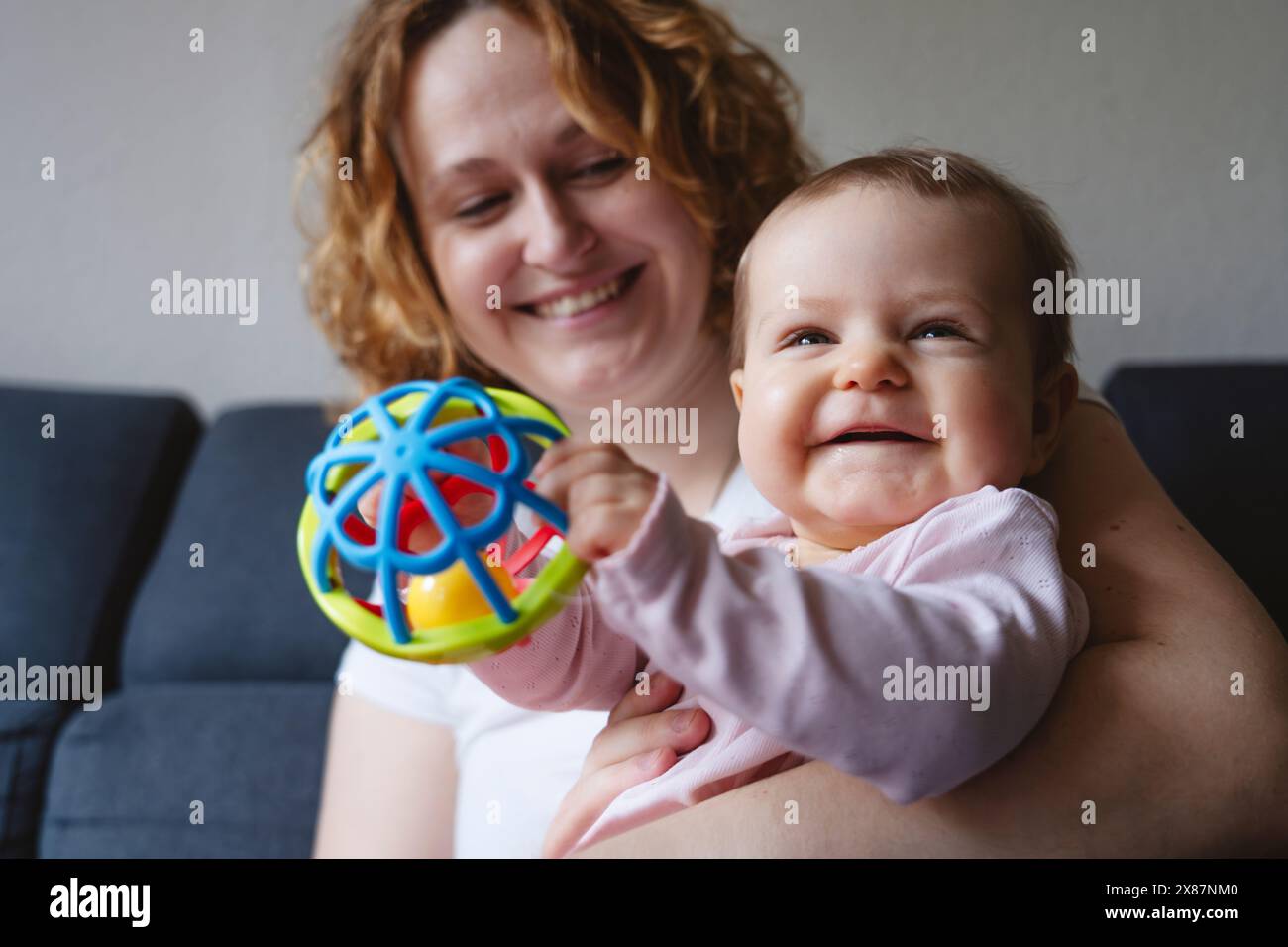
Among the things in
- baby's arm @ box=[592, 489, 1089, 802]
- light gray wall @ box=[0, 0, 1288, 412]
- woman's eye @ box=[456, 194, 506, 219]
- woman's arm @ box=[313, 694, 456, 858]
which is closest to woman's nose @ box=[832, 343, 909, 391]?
baby's arm @ box=[592, 489, 1089, 802]

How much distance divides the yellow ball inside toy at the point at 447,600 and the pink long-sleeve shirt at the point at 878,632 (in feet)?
0.21

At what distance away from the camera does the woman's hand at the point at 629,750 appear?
0.75 meters

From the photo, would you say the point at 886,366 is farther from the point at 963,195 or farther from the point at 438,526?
the point at 438,526

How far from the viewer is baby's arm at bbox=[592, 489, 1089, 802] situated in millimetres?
547

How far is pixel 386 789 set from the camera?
1.14 metres

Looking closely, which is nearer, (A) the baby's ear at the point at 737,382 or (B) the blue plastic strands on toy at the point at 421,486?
(B) the blue plastic strands on toy at the point at 421,486

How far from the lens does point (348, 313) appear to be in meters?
1.31

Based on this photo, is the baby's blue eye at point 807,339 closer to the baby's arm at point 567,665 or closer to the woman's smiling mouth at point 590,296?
the baby's arm at point 567,665

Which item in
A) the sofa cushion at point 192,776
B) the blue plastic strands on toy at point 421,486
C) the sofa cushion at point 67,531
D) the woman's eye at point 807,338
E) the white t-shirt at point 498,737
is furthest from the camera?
the sofa cushion at point 67,531

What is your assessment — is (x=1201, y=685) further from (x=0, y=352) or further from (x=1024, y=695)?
(x=0, y=352)

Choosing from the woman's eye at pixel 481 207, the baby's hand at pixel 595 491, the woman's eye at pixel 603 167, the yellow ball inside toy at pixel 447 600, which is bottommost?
the yellow ball inside toy at pixel 447 600

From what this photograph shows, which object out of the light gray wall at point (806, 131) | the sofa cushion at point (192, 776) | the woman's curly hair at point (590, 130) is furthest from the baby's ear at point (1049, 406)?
the sofa cushion at point (192, 776)

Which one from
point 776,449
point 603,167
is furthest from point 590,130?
point 776,449

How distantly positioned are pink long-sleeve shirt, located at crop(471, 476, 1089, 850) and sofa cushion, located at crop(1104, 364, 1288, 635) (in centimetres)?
51
